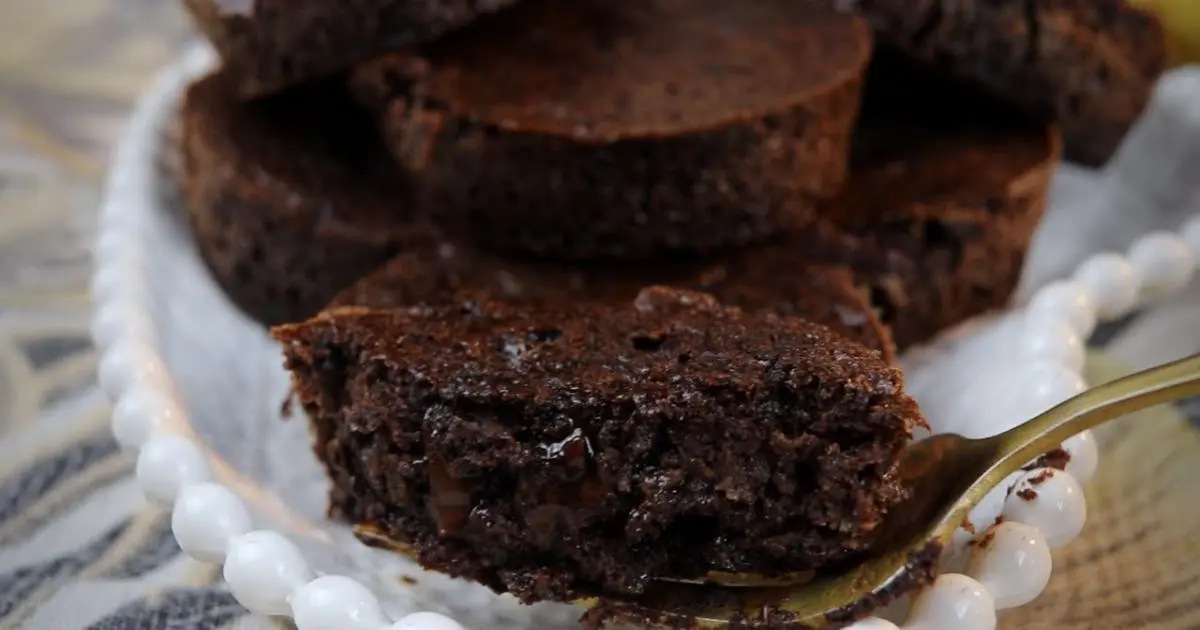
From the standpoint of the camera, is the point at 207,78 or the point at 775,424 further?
the point at 207,78

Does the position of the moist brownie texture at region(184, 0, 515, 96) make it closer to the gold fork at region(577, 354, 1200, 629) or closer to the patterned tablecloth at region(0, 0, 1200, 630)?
the patterned tablecloth at region(0, 0, 1200, 630)

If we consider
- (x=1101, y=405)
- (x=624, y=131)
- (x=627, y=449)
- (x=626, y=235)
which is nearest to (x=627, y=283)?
(x=626, y=235)

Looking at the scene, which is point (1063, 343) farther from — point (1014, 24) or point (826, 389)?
A: point (1014, 24)

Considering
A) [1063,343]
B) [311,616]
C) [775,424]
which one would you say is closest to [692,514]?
[775,424]

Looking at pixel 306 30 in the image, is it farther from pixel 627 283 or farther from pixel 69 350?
pixel 69 350

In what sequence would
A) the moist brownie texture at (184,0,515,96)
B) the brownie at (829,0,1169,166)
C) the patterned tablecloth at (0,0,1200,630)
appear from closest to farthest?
1. the patterned tablecloth at (0,0,1200,630)
2. the moist brownie texture at (184,0,515,96)
3. the brownie at (829,0,1169,166)

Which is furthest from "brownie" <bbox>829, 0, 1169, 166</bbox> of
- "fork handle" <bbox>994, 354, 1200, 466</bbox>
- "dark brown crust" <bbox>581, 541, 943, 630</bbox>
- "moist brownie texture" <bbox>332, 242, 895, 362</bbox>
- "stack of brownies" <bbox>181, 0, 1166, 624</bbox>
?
"dark brown crust" <bbox>581, 541, 943, 630</bbox>
